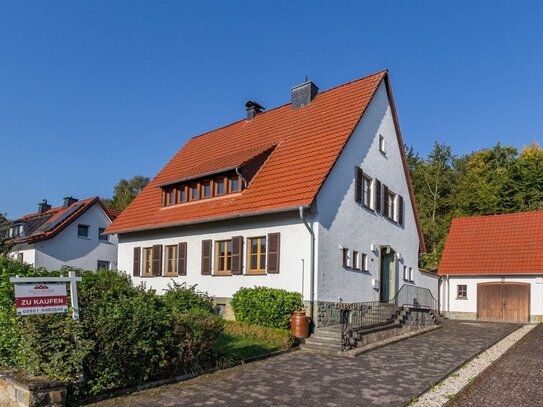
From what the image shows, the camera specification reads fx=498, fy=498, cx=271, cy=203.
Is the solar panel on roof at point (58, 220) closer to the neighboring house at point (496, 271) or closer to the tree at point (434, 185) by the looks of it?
the neighboring house at point (496, 271)

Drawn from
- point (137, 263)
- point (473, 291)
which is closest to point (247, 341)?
point (137, 263)

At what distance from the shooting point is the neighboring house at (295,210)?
1664 centimetres

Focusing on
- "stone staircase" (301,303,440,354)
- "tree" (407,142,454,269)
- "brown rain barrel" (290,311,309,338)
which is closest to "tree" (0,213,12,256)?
"brown rain barrel" (290,311,309,338)

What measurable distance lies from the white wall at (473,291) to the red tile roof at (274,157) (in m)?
9.16

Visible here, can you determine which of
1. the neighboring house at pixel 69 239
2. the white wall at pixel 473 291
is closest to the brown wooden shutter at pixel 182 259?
the neighboring house at pixel 69 239

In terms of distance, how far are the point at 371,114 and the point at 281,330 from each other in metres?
9.87

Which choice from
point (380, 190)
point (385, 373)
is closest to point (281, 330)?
point (385, 373)

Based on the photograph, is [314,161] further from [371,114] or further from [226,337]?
[226,337]

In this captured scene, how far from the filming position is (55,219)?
117ft

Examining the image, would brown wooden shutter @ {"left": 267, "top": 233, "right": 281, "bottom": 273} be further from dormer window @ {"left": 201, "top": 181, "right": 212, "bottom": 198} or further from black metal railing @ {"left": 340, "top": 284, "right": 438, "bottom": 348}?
dormer window @ {"left": 201, "top": 181, "right": 212, "bottom": 198}

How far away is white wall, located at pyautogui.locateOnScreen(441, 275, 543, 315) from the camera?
26.4 meters

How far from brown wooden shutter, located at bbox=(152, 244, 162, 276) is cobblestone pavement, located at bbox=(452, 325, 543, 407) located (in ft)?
46.1

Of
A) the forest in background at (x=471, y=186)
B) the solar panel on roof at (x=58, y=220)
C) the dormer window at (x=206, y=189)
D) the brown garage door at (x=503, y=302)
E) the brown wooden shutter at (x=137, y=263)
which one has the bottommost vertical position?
the brown garage door at (x=503, y=302)

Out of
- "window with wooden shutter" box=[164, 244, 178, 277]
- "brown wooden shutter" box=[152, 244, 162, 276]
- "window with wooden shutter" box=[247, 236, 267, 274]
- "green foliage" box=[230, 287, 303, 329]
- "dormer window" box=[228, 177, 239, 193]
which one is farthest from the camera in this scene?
"brown wooden shutter" box=[152, 244, 162, 276]
